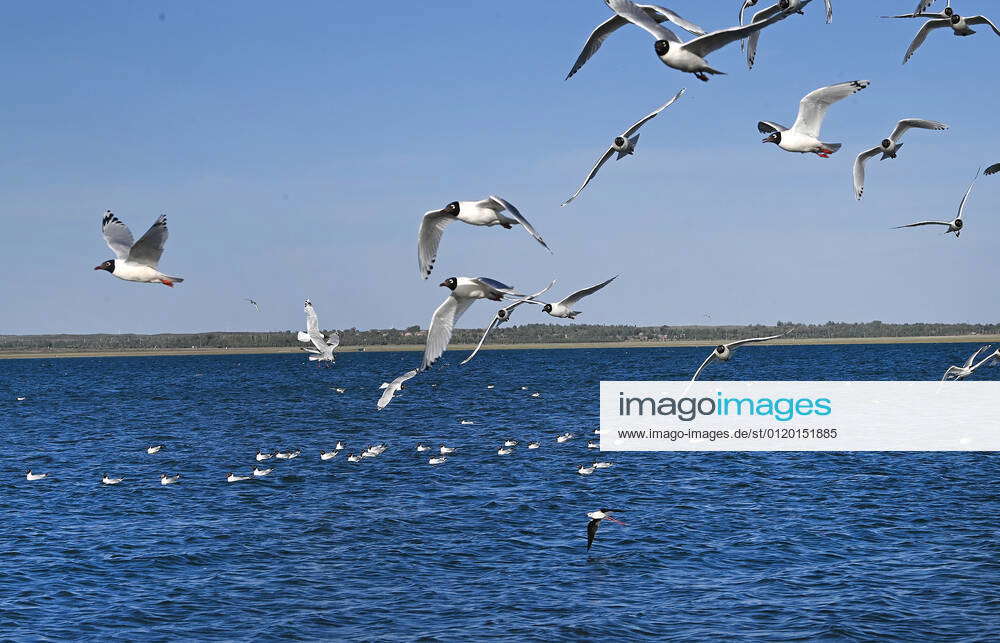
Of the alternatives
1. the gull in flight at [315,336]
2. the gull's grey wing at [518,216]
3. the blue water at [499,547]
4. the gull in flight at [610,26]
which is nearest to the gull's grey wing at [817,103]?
the gull in flight at [610,26]

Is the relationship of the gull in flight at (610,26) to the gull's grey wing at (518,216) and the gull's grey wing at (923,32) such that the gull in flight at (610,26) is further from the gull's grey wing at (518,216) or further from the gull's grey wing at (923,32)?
the gull's grey wing at (923,32)

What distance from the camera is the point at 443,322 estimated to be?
16.3 metres

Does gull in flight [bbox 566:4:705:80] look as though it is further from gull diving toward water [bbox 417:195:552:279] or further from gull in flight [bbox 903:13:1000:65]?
gull in flight [bbox 903:13:1000:65]

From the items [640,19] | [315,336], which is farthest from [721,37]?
[315,336]

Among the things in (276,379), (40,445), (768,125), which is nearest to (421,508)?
(768,125)

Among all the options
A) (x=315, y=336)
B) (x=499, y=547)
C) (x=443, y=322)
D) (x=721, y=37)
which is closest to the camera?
(x=721, y=37)

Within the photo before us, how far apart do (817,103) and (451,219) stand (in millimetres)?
6200

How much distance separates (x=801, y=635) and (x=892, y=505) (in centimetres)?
1454

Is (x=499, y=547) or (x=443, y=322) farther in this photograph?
(x=499, y=547)

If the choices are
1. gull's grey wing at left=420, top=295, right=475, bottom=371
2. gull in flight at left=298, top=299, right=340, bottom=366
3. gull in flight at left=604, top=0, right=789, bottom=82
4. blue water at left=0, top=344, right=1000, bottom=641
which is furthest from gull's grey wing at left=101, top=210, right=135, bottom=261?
gull in flight at left=298, top=299, right=340, bottom=366

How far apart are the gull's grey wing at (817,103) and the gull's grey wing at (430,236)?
224 inches

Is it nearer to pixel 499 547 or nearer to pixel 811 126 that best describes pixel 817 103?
pixel 811 126

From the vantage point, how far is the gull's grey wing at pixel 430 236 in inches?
586

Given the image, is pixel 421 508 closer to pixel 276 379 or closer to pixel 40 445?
pixel 40 445
